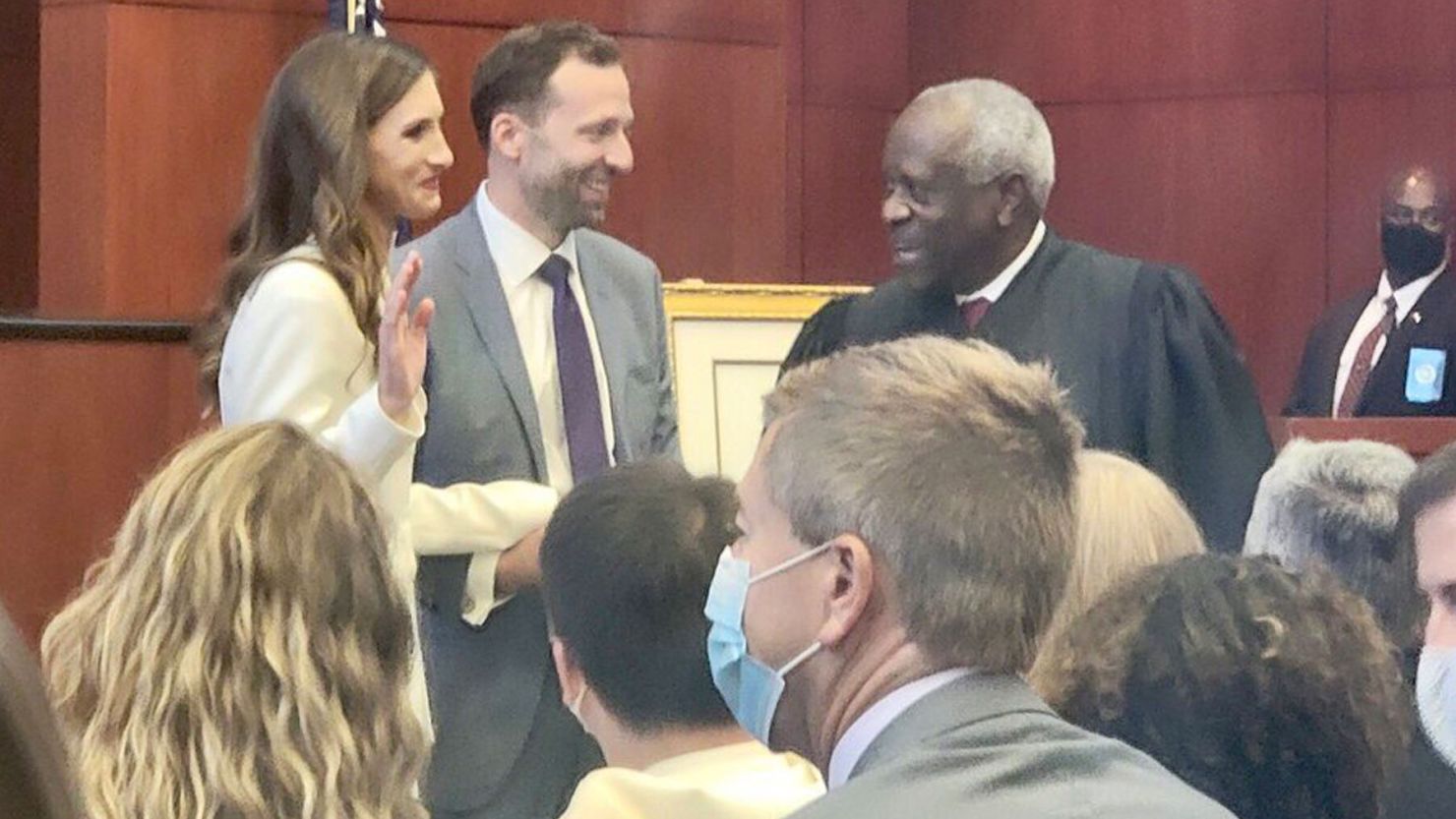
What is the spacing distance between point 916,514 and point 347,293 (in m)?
1.76

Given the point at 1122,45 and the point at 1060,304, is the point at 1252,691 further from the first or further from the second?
the point at 1122,45

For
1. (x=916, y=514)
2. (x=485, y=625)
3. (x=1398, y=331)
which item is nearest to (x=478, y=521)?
(x=485, y=625)

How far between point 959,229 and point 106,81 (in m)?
3.11

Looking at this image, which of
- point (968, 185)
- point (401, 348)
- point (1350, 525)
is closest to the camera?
point (1350, 525)

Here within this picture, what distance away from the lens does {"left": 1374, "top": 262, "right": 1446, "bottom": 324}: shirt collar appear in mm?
7227

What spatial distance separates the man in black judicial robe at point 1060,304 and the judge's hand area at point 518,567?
693 mm

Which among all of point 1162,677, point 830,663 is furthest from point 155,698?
point 1162,677

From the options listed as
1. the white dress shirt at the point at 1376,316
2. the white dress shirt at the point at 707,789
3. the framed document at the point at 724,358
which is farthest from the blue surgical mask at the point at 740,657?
the white dress shirt at the point at 1376,316

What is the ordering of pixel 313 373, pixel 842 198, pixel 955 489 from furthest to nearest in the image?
pixel 842 198, pixel 313 373, pixel 955 489

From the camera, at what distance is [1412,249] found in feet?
24.5

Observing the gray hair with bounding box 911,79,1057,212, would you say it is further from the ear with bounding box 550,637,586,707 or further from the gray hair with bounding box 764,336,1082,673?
the gray hair with bounding box 764,336,1082,673

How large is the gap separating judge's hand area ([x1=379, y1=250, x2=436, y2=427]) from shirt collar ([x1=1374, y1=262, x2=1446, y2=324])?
507cm

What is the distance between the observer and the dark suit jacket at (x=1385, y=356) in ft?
22.8

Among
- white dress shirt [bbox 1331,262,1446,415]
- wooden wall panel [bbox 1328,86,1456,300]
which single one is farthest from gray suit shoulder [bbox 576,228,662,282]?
wooden wall panel [bbox 1328,86,1456,300]
